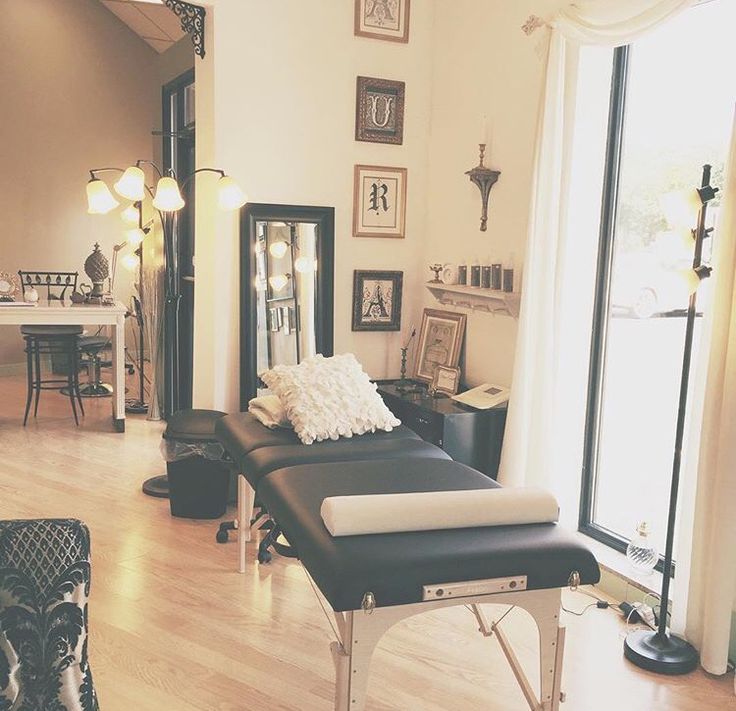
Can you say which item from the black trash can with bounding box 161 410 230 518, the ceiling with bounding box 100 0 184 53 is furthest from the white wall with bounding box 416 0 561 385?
the ceiling with bounding box 100 0 184 53

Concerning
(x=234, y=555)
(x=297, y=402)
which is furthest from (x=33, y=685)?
(x=234, y=555)

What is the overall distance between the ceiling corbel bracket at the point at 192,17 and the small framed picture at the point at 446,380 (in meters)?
1.89

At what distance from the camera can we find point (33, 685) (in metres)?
1.58

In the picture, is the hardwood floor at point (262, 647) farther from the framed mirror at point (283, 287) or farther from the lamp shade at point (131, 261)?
the lamp shade at point (131, 261)

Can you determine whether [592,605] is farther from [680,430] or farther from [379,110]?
[379,110]

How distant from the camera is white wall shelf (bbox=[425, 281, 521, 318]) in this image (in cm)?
366

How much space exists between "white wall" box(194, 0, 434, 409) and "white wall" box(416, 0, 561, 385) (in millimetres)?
138

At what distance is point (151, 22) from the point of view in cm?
695

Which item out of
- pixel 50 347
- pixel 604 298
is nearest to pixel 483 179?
pixel 604 298

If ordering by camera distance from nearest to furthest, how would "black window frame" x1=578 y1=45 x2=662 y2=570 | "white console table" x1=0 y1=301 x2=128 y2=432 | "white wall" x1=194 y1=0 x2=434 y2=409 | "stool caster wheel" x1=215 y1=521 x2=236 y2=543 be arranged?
"black window frame" x1=578 y1=45 x2=662 y2=570 < "stool caster wheel" x1=215 y1=521 x2=236 y2=543 < "white wall" x1=194 y1=0 x2=434 y2=409 < "white console table" x1=0 y1=301 x2=128 y2=432

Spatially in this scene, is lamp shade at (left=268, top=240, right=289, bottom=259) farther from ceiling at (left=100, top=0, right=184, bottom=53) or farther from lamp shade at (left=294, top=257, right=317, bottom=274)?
ceiling at (left=100, top=0, right=184, bottom=53)

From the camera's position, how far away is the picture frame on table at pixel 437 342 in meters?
4.16

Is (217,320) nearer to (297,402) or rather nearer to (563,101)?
(297,402)

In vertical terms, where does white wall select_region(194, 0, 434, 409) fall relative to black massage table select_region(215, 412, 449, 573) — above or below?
above
